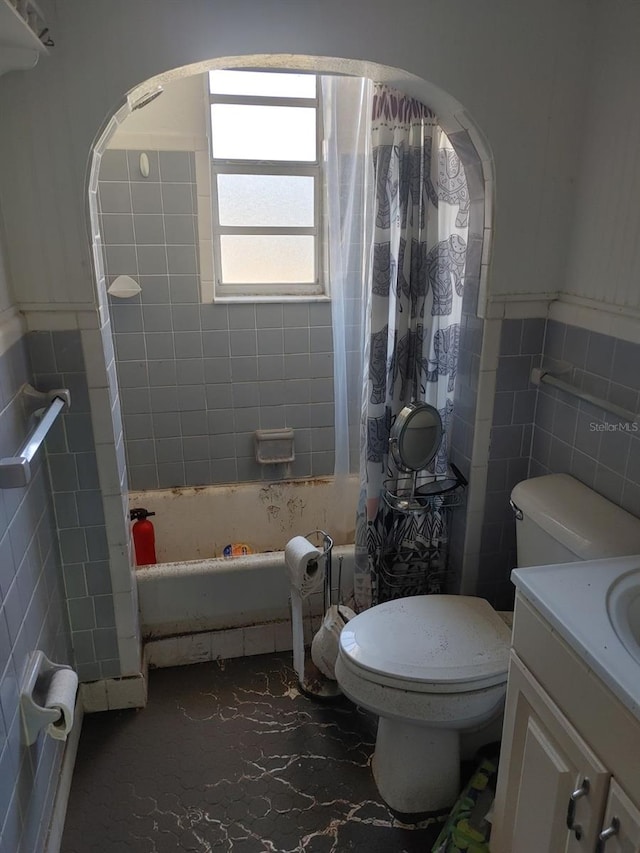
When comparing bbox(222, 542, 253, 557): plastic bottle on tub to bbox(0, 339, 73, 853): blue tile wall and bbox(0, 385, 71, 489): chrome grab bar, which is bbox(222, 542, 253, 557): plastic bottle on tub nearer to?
bbox(0, 339, 73, 853): blue tile wall

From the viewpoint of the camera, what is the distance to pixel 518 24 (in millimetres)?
1639

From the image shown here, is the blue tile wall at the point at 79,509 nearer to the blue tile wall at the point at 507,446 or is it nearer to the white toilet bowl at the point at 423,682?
the white toilet bowl at the point at 423,682

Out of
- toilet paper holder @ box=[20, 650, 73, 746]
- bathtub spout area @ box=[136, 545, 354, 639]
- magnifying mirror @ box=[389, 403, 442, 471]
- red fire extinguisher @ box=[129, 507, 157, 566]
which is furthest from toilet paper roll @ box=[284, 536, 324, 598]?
red fire extinguisher @ box=[129, 507, 157, 566]

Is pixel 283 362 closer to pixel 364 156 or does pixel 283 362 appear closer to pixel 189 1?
pixel 364 156

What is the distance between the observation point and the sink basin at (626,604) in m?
1.15

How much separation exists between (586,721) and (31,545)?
130 centimetres

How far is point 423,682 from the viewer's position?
4.99ft

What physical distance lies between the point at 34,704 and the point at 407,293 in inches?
60.6

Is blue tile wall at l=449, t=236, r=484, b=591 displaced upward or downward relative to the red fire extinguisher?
upward

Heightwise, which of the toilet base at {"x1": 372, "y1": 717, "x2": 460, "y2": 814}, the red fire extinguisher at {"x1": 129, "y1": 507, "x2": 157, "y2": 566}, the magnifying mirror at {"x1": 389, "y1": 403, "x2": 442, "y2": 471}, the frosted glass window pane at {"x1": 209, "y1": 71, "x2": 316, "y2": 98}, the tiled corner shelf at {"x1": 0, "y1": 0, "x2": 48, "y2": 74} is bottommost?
the toilet base at {"x1": 372, "y1": 717, "x2": 460, "y2": 814}

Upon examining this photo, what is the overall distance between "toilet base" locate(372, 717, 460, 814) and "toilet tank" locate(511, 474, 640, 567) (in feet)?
1.79

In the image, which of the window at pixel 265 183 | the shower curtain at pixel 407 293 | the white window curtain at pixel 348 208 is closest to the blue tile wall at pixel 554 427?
the shower curtain at pixel 407 293

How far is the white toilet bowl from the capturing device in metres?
1.54

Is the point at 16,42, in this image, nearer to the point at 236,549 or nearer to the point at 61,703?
the point at 61,703
